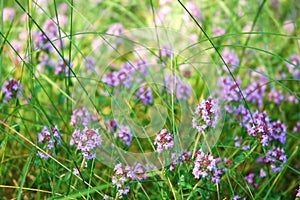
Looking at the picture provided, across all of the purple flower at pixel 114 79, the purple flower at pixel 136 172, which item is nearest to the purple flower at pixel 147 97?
the purple flower at pixel 114 79

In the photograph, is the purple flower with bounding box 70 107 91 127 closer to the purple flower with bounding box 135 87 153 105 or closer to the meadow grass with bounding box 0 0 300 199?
the meadow grass with bounding box 0 0 300 199

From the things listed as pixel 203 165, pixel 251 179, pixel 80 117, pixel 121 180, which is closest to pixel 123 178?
pixel 121 180

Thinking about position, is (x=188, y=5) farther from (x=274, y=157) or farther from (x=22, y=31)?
(x=274, y=157)

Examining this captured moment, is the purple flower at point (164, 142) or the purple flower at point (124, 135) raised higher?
the purple flower at point (124, 135)

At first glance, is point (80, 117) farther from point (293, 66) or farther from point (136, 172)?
Answer: point (293, 66)

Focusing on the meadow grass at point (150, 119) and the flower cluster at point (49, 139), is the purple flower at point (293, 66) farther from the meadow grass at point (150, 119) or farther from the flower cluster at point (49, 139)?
the flower cluster at point (49, 139)

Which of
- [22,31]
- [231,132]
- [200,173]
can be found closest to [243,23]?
[231,132]
